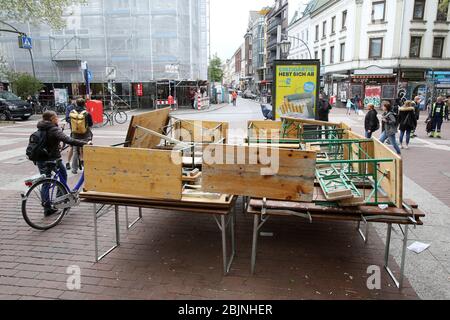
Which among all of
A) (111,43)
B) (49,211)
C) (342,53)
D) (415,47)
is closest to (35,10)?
(111,43)

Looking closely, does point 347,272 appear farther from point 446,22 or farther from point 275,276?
point 446,22

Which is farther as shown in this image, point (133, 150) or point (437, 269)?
point (437, 269)

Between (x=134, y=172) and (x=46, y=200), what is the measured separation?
7.72 feet

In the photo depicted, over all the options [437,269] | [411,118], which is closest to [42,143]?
[437,269]

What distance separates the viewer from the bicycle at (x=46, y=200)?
5.16 m

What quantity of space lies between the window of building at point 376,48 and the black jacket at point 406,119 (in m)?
23.1

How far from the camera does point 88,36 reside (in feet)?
90.6

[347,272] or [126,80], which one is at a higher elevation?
[126,80]

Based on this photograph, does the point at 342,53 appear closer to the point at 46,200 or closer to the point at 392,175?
the point at 392,175

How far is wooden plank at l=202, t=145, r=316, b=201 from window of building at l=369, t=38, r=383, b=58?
33018mm

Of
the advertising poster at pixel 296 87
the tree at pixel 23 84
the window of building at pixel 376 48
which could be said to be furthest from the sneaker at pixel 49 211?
the window of building at pixel 376 48

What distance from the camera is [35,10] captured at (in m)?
21.2

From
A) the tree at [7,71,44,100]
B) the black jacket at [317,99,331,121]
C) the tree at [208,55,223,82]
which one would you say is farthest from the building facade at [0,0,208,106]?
the tree at [208,55,223,82]

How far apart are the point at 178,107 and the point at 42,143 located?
26154 mm
